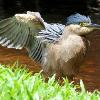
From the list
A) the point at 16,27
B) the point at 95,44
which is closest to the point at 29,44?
the point at 16,27

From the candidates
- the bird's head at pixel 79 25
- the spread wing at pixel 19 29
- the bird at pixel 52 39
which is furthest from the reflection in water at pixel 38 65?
the bird's head at pixel 79 25

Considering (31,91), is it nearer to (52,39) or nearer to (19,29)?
(52,39)

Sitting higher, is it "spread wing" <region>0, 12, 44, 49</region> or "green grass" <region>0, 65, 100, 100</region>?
"green grass" <region>0, 65, 100, 100</region>

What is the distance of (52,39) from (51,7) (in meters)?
11.2

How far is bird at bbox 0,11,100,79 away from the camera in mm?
5871

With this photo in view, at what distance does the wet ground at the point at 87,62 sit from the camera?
24.4ft

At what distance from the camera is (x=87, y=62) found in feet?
29.7

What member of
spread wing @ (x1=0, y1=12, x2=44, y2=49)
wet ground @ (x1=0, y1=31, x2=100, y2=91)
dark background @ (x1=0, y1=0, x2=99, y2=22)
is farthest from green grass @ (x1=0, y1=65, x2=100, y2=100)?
dark background @ (x1=0, y1=0, x2=99, y2=22)

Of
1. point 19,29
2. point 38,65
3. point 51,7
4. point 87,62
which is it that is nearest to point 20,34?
point 19,29

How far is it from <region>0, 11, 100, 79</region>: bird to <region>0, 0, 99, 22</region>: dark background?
25.6 ft

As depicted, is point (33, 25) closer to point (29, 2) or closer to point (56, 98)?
point (56, 98)

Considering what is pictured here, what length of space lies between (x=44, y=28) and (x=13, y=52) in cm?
351

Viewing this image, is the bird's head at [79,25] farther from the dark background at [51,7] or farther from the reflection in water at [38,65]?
the dark background at [51,7]

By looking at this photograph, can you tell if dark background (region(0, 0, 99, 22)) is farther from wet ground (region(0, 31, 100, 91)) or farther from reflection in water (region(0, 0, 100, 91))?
wet ground (region(0, 31, 100, 91))
